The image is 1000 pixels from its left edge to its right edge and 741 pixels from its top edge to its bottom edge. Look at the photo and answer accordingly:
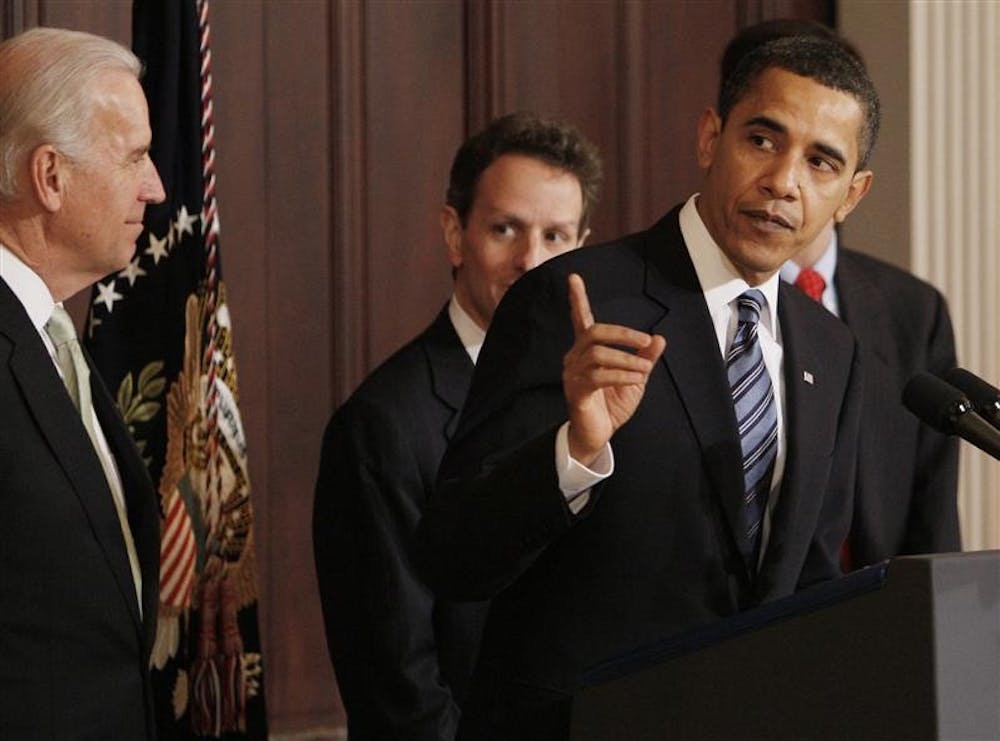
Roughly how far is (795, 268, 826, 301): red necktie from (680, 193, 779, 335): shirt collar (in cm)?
135

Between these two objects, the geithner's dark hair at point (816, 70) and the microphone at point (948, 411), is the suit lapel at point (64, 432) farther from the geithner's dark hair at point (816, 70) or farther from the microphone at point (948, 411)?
the microphone at point (948, 411)

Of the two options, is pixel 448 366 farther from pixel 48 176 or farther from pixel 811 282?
pixel 811 282

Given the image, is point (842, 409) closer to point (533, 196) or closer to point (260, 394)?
point (533, 196)

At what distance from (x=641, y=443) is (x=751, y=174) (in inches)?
16.4

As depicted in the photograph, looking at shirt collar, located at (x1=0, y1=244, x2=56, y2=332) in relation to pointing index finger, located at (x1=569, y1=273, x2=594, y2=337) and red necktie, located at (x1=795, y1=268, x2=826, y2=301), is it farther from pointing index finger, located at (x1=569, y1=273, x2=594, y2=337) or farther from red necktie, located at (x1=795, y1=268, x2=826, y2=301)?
red necktie, located at (x1=795, y1=268, x2=826, y2=301)

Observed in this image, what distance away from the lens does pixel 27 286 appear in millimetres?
2789

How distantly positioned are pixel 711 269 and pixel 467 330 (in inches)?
38.6

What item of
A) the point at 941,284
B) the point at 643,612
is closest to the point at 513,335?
the point at 643,612

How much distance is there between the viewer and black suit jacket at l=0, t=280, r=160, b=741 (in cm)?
255

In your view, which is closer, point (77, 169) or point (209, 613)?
point (77, 169)

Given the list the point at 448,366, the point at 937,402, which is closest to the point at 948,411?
the point at 937,402

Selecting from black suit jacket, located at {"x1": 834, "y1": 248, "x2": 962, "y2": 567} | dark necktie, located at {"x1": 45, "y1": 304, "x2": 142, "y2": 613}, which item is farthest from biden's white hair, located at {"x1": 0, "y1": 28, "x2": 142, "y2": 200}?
black suit jacket, located at {"x1": 834, "y1": 248, "x2": 962, "y2": 567}

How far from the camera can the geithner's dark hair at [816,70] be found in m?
2.42

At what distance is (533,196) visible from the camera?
3443 millimetres
